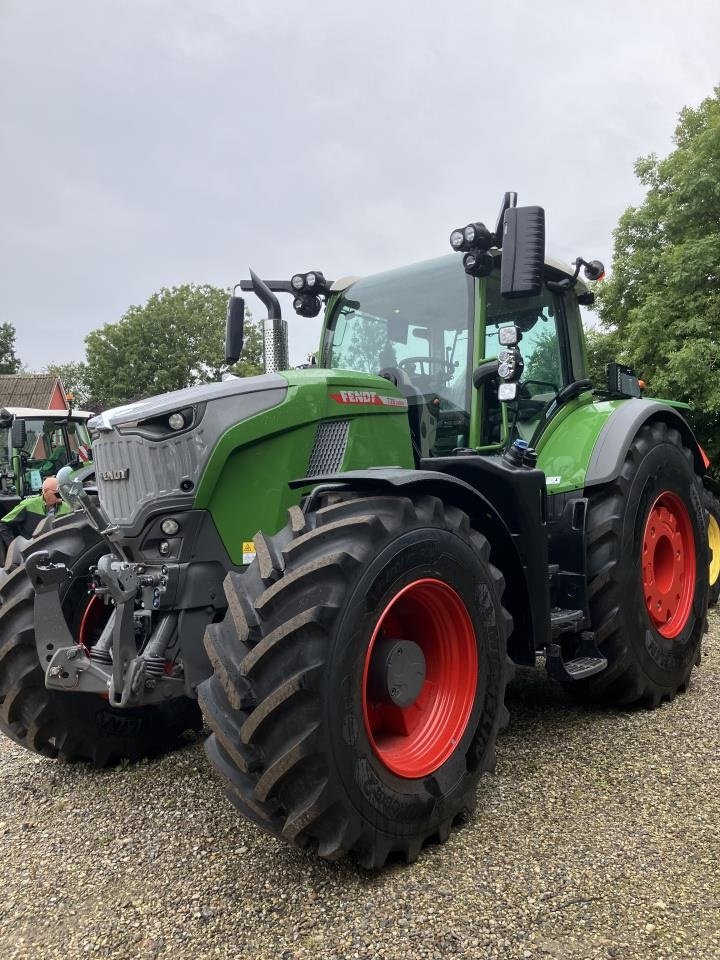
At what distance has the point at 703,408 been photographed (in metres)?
13.1

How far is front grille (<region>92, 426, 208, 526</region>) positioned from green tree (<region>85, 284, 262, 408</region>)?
113ft

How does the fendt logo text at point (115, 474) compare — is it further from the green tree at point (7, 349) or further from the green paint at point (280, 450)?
the green tree at point (7, 349)

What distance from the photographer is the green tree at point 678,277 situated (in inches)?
520

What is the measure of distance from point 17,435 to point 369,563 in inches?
417

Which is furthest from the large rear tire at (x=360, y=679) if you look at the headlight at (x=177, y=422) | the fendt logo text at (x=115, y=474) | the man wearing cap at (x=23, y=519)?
the man wearing cap at (x=23, y=519)

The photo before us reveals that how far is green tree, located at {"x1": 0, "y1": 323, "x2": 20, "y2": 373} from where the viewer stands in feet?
155

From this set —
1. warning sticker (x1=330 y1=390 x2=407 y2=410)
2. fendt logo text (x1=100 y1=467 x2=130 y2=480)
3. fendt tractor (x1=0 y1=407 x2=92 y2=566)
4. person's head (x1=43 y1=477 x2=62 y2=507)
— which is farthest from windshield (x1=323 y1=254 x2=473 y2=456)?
fendt tractor (x1=0 y1=407 x2=92 y2=566)

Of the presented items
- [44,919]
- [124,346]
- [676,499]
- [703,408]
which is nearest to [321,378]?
[44,919]

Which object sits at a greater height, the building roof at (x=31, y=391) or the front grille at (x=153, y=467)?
the building roof at (x=31, y=391)

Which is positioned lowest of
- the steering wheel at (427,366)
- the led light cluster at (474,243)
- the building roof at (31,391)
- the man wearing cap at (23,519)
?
the man wearing cap at (23,519)

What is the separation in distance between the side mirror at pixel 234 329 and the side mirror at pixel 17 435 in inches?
335

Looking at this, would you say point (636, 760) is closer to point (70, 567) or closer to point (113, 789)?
point (113, 789)

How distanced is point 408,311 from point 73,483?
6.48ft

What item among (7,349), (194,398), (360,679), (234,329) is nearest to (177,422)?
(194,398)
